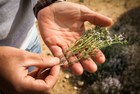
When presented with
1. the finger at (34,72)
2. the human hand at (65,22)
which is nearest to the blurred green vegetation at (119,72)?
the human hand at (65,22)

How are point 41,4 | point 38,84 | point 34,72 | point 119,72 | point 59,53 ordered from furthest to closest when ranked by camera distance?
point 119,72, point 41,4, point 59,53, point 34,72, point 38,84

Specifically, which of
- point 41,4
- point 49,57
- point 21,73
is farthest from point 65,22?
point 21,73

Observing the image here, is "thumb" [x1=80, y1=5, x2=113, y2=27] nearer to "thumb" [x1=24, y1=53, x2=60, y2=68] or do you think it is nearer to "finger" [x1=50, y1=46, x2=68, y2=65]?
"finger" [x1=50, y1=46, x2=68, y2=65]

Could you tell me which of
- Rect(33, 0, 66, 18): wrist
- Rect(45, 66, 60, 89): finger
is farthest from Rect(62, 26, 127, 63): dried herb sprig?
Rect(33, 0, 66, 18): wrist

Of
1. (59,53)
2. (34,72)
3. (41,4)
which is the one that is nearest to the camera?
(34,72)

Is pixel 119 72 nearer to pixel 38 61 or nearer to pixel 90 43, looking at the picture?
pixel 90 43

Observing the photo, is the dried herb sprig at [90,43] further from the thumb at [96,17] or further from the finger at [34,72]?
the finger at [34,72]
